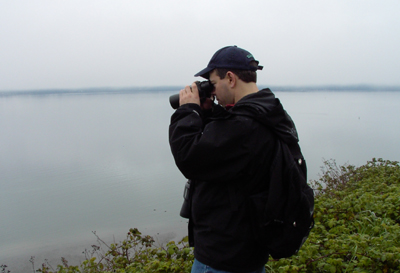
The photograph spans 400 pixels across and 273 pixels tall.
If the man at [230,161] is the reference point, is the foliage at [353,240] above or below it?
below

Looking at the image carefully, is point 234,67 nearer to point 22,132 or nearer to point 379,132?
point 379,132

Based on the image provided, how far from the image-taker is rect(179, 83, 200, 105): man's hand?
1.63 m

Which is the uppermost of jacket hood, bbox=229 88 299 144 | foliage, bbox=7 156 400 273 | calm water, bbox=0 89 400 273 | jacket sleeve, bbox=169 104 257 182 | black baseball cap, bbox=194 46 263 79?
black baseball cap, bbox=194 46 263 79

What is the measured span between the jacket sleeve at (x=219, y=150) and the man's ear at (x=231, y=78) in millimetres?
238

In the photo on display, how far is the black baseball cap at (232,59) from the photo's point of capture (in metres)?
1.52

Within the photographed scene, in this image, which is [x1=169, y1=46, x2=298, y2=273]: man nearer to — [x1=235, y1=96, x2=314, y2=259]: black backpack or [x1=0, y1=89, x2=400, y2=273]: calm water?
[x1=235, y1=96, x2=314, y2=259]: black backpack

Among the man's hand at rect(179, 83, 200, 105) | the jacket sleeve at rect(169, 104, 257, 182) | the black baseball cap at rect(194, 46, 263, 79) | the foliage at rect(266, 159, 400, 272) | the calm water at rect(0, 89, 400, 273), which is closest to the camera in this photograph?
the jacket sleeve at rect(169, 104, 257, 182)

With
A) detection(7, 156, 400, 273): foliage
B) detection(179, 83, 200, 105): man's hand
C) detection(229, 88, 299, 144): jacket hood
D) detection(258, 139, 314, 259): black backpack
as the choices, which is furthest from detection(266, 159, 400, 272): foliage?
detection(179, 83, 200, 105): man's hand

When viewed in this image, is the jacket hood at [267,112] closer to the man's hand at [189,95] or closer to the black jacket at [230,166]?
the black jacket at [230,166]

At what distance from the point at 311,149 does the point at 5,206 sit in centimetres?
1316

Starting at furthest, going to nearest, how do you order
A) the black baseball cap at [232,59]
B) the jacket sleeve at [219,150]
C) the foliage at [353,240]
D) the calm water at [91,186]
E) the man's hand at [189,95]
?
the calm water at [91,186]
the foliage at [353,240]
the man's hand at [189,95]
the black baseball cap at [232,59]
the jacket sleeve at [219,150]

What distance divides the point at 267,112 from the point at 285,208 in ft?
1.41

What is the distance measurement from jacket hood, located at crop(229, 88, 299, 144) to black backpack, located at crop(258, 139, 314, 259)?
0.05 m

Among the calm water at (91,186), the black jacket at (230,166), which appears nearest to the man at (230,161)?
the black jacket at (230,166)
